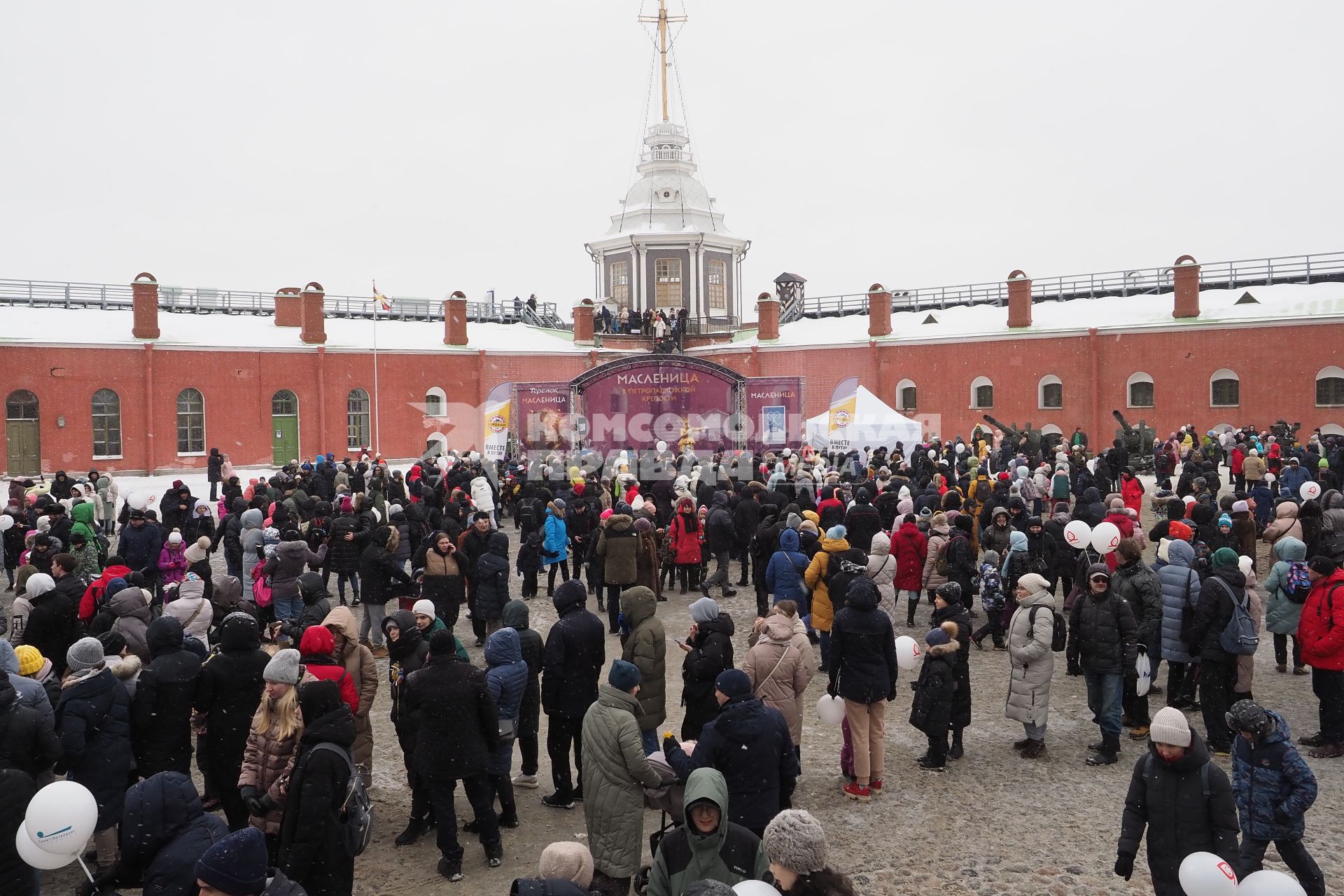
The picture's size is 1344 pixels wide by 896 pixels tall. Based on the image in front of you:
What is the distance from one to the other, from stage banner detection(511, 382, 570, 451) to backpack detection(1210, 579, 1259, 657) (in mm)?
17080

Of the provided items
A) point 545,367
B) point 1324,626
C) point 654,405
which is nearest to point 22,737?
point 1324,626

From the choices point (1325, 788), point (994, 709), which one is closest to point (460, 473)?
point (994, 709)

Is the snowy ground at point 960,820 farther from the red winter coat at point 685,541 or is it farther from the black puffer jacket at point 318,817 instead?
the red winter coat at point 685,541

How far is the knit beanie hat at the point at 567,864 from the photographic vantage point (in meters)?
3.47

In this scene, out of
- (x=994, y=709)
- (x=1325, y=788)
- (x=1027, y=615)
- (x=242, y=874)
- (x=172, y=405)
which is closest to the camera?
(x=242, y=874)

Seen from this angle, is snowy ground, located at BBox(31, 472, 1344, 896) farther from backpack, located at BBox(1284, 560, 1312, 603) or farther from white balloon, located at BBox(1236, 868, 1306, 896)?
white balloon, located at BBox(1236, 868, 1306, 896)

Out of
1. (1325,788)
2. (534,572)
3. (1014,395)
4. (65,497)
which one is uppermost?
(1014,395)

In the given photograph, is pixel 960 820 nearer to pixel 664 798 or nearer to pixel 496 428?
pixel 664 798

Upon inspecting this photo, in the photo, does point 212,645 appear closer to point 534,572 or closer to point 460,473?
point 534,572

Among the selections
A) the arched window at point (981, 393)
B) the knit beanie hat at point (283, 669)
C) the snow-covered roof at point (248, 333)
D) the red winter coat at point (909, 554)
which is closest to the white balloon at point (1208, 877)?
the knit beanie hat at point (283, 669)

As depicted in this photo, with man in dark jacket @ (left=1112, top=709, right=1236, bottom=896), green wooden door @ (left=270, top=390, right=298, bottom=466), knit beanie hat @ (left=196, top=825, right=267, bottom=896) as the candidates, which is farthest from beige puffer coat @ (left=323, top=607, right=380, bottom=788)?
green wooden door @ (left=270, top=390, right=298, bottom=466)

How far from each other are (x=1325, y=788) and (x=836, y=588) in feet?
13.5

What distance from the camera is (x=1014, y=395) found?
108 feet

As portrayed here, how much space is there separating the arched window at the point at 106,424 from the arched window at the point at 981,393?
94.5 ft
